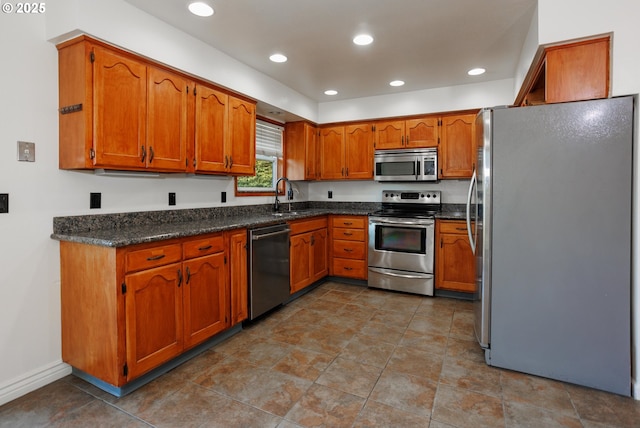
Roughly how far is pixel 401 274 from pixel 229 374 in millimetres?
2389

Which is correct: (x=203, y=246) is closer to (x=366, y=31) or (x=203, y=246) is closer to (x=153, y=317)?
(x=153, y=317)

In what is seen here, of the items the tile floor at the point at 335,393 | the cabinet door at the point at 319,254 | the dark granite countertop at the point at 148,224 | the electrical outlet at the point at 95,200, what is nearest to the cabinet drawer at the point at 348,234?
the cabinet door at the point at 319,254

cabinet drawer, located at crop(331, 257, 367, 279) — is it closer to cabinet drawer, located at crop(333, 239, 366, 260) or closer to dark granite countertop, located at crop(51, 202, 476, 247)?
cabinet drawer, located at crop(333, 239, 366, 260)

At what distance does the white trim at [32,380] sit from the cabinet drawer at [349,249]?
2934mm

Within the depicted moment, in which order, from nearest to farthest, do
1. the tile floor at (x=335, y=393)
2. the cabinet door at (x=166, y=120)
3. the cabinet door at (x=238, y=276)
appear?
the tile floor at (x=335, y=393)
the cabinet door at (x=166, y=120)
the cabinet door at (x=238, y=276)

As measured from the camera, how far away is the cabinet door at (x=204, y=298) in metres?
2.34

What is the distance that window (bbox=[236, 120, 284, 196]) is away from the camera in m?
4.06

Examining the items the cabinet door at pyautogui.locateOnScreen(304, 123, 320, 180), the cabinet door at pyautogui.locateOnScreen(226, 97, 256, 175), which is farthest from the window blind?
the cabinet door at pyautogui.locateOnScreen(226, 97, 256, 175)

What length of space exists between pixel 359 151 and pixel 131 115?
9.56ft

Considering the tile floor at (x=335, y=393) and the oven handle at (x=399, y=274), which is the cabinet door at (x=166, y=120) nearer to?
the tile floor at (x=335, y=393)

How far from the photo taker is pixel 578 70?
7.04ft

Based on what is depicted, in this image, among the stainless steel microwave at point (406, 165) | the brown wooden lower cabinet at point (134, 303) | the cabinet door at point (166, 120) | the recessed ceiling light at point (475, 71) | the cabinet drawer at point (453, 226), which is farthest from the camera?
the stainless steel microwave at point (406, 165)

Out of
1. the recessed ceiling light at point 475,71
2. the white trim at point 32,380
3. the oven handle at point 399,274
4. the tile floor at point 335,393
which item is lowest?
the tile floor at point 335,393

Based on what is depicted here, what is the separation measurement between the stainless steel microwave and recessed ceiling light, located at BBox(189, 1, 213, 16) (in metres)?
2.64
